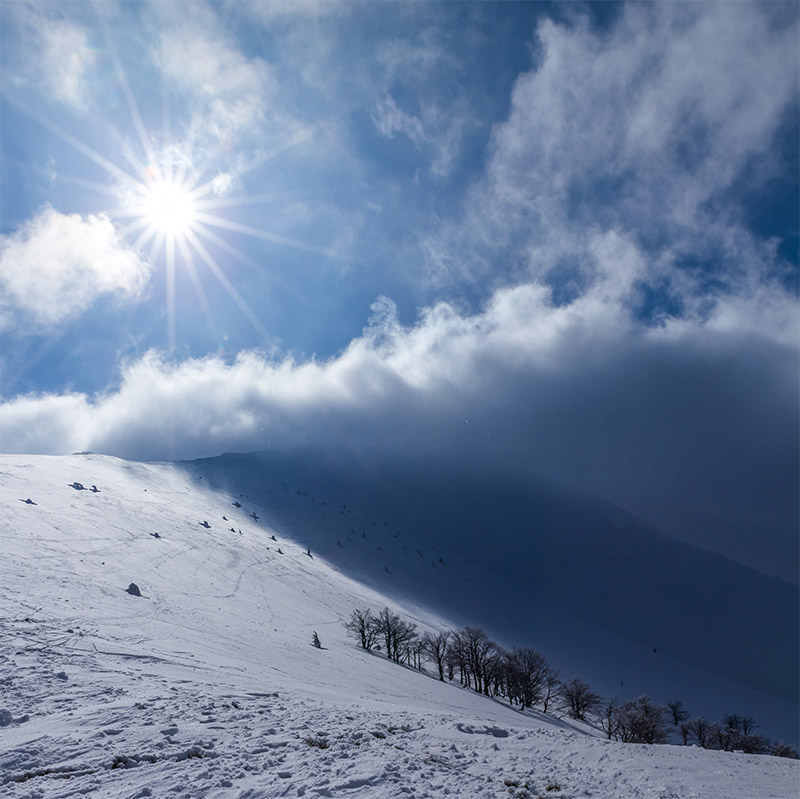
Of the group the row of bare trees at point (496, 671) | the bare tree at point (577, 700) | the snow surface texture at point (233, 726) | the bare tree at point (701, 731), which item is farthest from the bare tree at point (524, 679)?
the snow surface texture at point (233, 726)

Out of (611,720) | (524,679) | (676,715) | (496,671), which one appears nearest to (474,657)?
(496,671)

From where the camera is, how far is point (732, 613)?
131750 mm

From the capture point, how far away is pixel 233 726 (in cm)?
1073

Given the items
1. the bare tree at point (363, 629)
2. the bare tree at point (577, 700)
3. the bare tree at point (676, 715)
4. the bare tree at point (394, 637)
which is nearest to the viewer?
the bare tree at point (363, 629)

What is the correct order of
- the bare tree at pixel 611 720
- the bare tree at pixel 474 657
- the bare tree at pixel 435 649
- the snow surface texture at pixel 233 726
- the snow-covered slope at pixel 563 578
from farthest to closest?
the snow-covered slope at pixel 563 578
the bare tree at pixel 435 649
the bare tree at pixel 474 657
the bare tree at pixel 611 720
the snow surface texture at pixel 233 726

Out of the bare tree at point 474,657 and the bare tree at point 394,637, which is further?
the bare tree at point 474,657

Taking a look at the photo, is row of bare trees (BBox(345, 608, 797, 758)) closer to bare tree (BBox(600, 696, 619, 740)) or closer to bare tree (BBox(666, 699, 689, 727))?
bare tree (BBox(600, 696, 619, 740))

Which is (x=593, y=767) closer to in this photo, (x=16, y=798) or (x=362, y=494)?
(x=16, y=798)

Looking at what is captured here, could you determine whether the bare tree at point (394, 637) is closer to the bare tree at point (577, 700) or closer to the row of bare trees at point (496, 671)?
the row of bare trees at point (496, 671)

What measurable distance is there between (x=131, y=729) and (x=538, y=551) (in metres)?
155

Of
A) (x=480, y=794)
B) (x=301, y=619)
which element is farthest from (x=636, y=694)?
(x=480, y=794)

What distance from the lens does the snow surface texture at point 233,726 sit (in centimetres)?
868

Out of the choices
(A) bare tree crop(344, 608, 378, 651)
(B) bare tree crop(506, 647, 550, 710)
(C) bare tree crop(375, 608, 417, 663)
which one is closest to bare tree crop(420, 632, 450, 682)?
(C) bare tree crop(375, 608, 417, 663)

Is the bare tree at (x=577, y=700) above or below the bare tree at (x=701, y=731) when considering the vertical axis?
above
